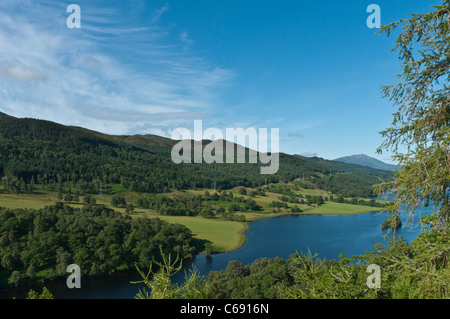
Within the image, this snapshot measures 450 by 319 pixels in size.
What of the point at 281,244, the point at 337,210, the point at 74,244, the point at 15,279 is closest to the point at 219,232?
the point at 281,244

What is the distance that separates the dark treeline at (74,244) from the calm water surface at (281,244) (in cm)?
253

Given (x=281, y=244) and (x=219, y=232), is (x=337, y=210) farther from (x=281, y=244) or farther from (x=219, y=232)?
(x=219, y=232)

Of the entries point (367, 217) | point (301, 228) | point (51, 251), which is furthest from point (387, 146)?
point (367, 217)

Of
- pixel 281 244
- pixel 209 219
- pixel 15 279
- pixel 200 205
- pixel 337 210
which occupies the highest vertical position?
pixel 200 205

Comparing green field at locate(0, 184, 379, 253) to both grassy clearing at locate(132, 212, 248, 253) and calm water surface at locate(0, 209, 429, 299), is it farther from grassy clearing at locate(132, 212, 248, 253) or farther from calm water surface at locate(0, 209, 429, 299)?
calm water surface at locate(0, 209, 429, 299)

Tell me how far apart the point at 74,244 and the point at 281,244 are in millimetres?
47722

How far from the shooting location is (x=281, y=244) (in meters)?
66.4

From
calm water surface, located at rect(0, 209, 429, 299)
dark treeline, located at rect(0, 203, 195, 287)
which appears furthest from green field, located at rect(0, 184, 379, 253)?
dark treeline, located at rect(0, 203, 195, 287)

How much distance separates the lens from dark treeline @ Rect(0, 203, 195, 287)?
43812 millimetres
